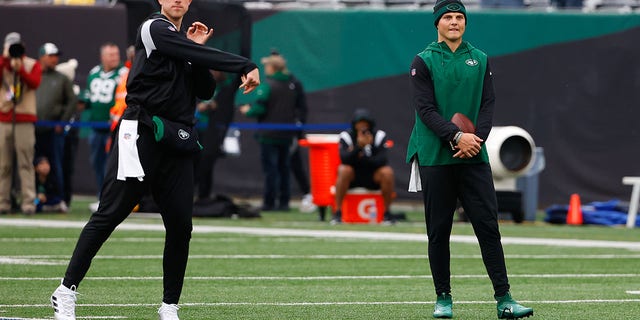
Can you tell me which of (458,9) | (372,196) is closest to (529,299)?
(458,9)

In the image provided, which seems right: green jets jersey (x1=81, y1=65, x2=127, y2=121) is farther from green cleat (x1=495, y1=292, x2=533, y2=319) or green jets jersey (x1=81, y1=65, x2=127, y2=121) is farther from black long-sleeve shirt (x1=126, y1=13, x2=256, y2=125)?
green cleat (x1=495, y1=292, x2=533, y2=319)

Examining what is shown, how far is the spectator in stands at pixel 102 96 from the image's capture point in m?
19.5

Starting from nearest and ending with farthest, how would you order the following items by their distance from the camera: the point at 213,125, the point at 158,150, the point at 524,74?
the point at 158,150, the point at 213,125, the point at 524,74

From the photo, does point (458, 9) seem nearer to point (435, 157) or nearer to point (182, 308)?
point (435, 157)

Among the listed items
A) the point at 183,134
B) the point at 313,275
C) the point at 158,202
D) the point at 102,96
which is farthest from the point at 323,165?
the point at 183,134

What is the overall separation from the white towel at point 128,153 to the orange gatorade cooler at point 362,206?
33.5ft

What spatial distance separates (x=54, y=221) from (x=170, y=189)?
957 cm

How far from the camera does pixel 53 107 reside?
1945 cm

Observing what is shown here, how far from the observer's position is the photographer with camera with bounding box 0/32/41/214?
18.1m

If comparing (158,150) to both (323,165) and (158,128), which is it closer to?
(158,128)

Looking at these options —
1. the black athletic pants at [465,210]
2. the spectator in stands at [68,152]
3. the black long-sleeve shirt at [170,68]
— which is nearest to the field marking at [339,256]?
the black athletic pants at [465,210]

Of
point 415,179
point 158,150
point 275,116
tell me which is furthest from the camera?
point 275,116

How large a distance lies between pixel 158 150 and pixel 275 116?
42.6 feet

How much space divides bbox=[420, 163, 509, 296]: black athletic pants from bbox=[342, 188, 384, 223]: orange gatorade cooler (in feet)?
30.1
